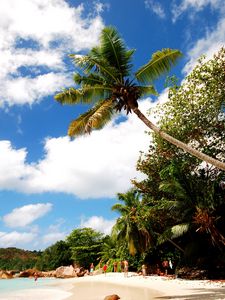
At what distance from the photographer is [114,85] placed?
13773 millimetres

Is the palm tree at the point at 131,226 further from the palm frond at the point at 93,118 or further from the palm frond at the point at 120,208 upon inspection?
the palm frond at the point at 93,118

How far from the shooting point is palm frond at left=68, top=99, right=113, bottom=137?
45.3 feet

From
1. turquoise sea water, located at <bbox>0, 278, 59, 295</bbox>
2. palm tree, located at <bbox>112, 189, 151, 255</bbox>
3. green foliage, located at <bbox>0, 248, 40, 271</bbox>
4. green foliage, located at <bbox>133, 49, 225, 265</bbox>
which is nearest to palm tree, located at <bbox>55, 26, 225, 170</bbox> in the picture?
green foliage, located at <bbox>133, 49, 225, 265</bbox>

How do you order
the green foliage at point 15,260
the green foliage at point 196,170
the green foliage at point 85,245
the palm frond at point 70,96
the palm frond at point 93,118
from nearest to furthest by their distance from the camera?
the palm frond at point 93,118
the palm frond at point 70,96
the green foliage at point 196,170
the green foliage at point 85,245
the green foliage at point 15,260

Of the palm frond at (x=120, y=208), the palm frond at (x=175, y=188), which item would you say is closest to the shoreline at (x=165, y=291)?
the palm frond at (x=175, y=188)

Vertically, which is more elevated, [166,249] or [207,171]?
[207,171]

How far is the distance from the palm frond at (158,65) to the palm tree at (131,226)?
45.5ft

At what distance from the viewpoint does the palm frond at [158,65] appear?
13.9 m

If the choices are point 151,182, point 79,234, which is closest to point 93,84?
point 151,182

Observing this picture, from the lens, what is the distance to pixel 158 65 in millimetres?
14148

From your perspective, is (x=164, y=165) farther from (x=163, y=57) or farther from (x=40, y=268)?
(x=40, y=268)

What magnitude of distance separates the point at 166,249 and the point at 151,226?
2.55 m

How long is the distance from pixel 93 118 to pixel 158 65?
3.45 meters

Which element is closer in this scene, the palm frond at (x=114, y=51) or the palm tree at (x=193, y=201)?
the palm frond at (x=114, y=51)
